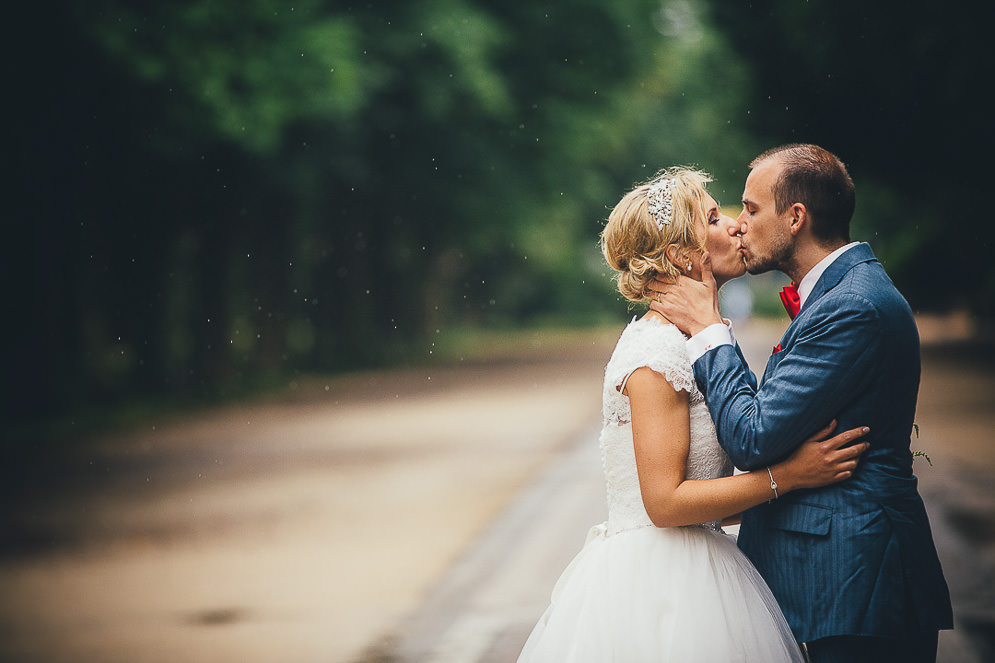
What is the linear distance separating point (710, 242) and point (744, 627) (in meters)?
1.02

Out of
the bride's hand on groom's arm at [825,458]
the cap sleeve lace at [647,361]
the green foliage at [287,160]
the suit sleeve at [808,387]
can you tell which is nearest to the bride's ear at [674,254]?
→ the cap sleeve lace at [647,361]

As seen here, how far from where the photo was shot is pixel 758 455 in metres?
2.77

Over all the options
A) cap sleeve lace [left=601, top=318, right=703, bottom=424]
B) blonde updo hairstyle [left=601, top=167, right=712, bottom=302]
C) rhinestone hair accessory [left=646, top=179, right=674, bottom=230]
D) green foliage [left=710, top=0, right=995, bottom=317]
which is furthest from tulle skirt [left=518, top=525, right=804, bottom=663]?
green foliage [left=710, top=0, right=995, bottom=317]

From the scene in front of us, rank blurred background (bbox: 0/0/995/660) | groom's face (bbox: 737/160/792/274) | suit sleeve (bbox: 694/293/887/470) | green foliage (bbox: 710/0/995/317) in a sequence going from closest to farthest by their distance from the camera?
suit sleeve (bbox: 694/293/887/470) → groom's face (bbox: 737/160/792/274) → green foliage (bbox: 710/0/995/317) → blurred background (bbox: 0/0/995/660)

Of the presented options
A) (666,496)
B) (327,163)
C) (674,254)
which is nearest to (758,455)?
(666,496)

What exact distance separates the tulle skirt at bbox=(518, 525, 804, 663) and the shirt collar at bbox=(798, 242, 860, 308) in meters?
0.70

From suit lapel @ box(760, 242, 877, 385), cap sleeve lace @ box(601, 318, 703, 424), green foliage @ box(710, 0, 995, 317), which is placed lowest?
cap sleeve lace @ box(601, 318, 703, 424)

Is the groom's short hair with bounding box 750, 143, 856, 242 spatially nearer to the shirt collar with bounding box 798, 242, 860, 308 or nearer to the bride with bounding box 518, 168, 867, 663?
the shirt collar with bounding box 798, 242, 860, 308

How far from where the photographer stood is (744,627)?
295cm

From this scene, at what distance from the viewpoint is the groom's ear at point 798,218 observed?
294cm

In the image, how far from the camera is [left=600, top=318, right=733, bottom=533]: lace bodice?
296 cm

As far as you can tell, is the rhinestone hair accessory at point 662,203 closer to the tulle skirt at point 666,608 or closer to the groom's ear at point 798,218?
the groom's ear at point 798,218

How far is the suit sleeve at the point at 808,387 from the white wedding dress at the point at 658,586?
0.20 metres

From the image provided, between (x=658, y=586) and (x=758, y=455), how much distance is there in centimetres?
50
